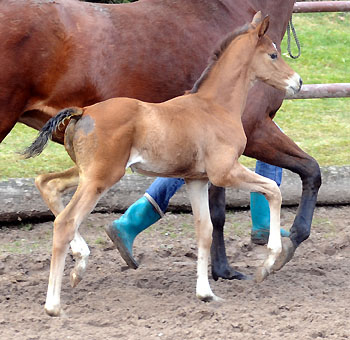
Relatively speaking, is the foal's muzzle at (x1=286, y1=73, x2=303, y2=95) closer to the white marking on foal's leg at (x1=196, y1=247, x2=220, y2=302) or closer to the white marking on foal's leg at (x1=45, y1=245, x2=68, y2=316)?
the white marking on foal's leg at (x1=196, y1=247, x2=220, y2=302)

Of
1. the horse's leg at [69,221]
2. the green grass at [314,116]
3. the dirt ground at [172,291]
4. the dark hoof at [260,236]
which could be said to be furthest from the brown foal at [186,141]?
the green grass at [314,116]

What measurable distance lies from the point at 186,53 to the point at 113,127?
3.12 ft

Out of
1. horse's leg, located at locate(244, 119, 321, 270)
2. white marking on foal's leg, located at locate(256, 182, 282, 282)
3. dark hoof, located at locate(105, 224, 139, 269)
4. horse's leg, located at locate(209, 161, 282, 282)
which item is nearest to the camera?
horse's leg, located at locate(209, 161, 282, 282)

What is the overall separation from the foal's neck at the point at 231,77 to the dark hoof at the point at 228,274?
101 centimetres

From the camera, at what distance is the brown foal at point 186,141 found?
12.5ft

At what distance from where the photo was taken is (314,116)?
880cm

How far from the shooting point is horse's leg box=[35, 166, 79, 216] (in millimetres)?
4430

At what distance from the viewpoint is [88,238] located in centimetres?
546

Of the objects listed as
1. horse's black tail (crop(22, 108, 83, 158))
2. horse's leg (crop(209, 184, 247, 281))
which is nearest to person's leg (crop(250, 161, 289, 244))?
horse's leg (crop(209, 184, 247, 281))

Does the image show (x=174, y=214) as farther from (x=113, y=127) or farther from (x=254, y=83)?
(x=113, y=127)

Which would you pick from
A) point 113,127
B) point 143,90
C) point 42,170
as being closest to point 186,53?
point 143,90

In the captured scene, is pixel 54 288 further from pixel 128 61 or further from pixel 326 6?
pixel 326 6

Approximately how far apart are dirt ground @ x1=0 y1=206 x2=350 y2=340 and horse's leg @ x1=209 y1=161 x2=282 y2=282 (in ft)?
0.68

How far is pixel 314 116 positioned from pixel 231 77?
15.6 feet
